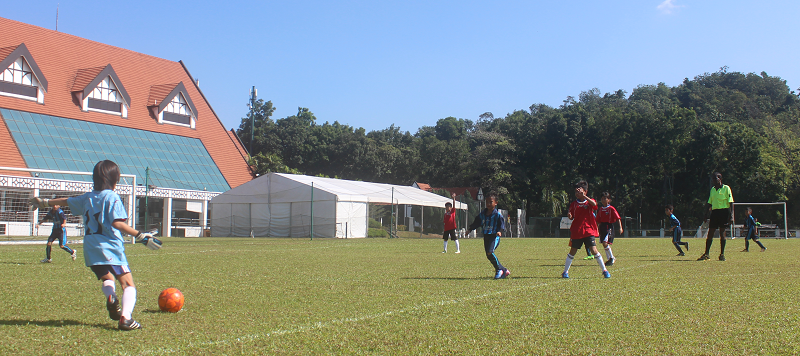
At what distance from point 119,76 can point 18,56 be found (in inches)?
348

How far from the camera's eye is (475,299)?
6.82m

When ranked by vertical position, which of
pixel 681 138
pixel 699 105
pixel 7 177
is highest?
pixel 699 105

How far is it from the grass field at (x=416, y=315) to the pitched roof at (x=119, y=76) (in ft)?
93.5

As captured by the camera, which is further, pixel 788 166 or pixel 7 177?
pixel 788 166

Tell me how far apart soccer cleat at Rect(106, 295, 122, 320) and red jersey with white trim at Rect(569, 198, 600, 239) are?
6.92 metres

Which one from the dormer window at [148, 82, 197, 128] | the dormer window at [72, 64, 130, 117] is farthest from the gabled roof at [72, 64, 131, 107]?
the dormer window at [148, 82, 197, 128]

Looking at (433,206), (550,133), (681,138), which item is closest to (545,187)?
(550,133)

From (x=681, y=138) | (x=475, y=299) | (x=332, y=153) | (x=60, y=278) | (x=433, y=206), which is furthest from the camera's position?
(x=332, y=153)

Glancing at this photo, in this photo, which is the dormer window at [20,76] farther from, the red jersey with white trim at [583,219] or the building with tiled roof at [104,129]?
the red jersey with white trim at [583,219]

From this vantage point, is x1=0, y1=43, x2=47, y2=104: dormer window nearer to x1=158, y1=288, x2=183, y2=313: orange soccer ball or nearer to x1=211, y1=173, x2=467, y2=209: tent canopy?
x1=211, y1=173, x2=467, y2=209: tent canopy

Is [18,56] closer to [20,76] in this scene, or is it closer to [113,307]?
[20,76]

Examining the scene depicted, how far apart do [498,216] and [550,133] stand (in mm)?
44616

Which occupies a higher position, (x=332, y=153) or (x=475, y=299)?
(x=332, y=153)

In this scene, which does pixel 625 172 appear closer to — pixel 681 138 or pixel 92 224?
pixel 681 138
